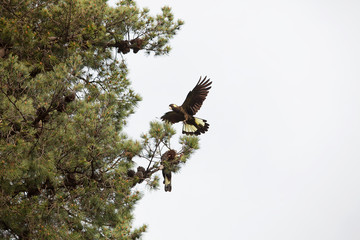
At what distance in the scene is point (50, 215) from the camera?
14.0ft

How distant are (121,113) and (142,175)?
Answer: 183 cm

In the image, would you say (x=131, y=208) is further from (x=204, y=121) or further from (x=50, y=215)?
(x=204, y=121)

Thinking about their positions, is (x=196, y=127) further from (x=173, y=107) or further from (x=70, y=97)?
(x=70, y=97)

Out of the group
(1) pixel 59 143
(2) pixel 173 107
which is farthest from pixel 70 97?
(2) pixel 173 107

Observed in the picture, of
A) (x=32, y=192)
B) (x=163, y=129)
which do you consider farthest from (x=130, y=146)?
(x=32, y=192)

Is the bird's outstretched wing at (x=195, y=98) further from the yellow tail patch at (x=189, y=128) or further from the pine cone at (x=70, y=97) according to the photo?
the pine cone at (x=70, y=97)

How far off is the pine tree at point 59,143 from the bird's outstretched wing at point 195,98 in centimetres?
115

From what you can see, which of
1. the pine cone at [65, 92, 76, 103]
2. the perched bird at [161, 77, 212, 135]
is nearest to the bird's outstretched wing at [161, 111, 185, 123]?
the perched bird at [161, 77, 212, 135]

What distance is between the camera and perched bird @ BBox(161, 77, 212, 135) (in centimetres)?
555

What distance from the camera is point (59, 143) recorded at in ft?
13.6

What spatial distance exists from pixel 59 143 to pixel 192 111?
6.99ft

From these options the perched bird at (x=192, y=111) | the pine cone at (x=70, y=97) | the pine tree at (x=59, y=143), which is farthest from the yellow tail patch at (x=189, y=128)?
the pine cone at (x=70, y=97)

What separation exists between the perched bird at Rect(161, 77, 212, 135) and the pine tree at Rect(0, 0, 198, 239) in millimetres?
1021

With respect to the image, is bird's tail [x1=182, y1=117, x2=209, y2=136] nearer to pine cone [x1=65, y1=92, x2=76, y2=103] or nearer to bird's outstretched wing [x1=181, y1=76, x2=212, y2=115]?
bird's outstretched wing [x1=181, y1=76, x2=212, y2=115]
